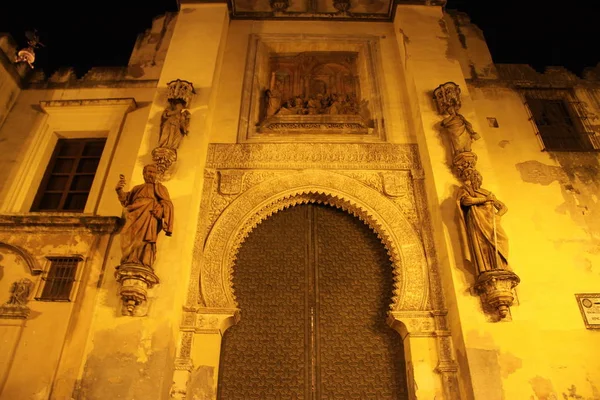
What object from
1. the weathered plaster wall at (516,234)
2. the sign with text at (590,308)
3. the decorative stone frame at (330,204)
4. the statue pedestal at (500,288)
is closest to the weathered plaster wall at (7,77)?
the decorative stone frame at (330,204)

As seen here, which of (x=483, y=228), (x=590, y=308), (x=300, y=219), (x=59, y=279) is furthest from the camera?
(x=300, y=219)

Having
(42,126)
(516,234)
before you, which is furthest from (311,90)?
(42,126)

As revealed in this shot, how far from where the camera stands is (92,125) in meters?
7.09

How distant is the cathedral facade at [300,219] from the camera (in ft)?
15.7

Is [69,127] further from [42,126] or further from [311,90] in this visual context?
[311,90]

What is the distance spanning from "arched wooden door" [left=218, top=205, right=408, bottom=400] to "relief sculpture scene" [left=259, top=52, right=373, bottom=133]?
4.56 ft

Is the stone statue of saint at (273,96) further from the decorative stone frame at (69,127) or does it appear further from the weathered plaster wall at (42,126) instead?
the decorative stone frame at (69,127)

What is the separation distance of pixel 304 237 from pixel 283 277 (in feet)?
2.06

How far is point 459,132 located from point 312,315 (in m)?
3.06

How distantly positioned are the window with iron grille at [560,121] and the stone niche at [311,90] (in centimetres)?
252

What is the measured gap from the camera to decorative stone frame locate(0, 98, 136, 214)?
6621mm

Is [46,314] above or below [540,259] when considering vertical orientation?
below

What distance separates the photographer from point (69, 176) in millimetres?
6750

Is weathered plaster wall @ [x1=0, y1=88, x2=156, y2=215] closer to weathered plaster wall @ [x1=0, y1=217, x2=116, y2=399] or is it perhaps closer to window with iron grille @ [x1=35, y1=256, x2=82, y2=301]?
weathered plaster wall @ [x1=0, y1=217, x2=116, y2=399]
